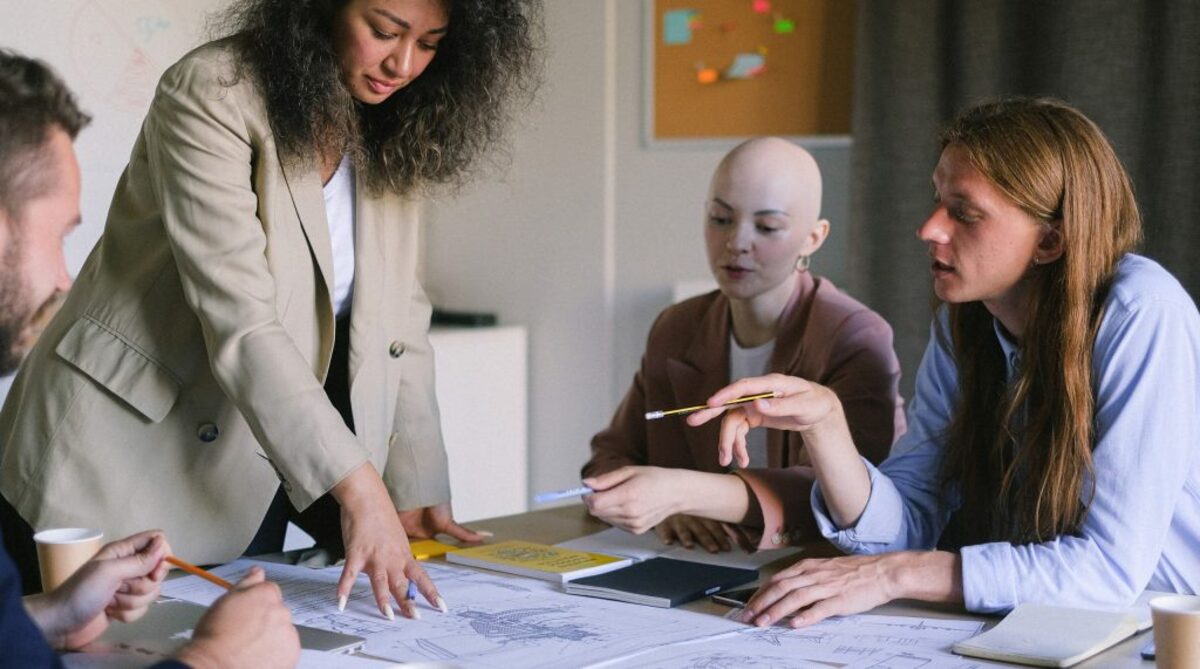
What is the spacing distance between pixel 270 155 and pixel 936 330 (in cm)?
92

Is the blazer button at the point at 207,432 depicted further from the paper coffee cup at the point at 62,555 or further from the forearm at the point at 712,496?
the forearm at the point at 712,496

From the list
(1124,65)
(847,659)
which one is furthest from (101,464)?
(1124,65)

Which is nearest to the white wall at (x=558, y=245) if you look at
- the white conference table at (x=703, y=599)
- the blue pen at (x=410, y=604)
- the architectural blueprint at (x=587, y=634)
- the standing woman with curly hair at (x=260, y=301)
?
the white conference table at (x=703, y=599)

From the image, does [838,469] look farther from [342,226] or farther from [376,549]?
[342,226]

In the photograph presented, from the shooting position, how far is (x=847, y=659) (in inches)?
51.5

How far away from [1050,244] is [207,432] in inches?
42.3

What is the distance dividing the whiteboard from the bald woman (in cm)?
149

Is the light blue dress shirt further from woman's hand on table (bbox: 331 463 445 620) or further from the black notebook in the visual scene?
woman's hand on table (bbox: 331 463 445 620)

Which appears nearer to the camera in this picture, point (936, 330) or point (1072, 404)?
point (1072, 404)

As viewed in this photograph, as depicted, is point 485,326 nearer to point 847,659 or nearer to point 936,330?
point 936,330

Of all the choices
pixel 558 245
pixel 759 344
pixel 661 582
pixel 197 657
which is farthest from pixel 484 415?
pixel 197 657

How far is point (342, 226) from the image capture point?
5.93ft

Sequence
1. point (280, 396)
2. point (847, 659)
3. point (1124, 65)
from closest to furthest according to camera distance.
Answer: point (847, 659) < point (280, 396) < point (1124, 65)

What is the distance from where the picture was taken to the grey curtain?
121 inches
